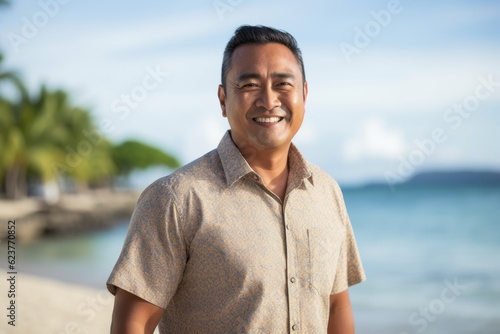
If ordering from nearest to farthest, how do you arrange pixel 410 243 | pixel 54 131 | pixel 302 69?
pixel 302 69 < pixel 410 243 < pixel 54 131

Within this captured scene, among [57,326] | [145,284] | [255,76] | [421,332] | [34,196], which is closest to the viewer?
[145,284]

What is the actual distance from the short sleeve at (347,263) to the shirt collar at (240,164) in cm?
17

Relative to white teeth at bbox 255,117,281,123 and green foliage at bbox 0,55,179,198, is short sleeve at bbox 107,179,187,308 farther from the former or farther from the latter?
green foliage at bbox 0,55,179,198

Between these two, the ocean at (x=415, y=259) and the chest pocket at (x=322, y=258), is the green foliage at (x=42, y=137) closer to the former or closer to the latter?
the ocean at (x=415, y=259)

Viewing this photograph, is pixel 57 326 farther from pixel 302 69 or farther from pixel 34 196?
pixel 34 196

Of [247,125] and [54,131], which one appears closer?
[247,125]

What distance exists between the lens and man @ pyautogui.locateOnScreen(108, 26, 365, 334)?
1803 millimetres

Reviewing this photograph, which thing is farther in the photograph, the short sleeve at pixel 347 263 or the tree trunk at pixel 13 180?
the tree trunk at pixel 13 180

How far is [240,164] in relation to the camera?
6.32 feet

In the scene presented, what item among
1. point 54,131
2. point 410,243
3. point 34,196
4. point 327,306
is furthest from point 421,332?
point 34,196

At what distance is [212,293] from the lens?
183cm

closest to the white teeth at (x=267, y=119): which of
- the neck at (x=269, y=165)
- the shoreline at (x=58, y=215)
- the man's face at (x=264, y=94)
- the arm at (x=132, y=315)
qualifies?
the man's face at (x=264, y=94)

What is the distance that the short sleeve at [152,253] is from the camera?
5.88 ft

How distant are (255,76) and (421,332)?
9007 mm
